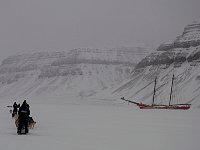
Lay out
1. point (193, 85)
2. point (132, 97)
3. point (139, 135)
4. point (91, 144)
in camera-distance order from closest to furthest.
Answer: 1. point (91, 144)
2. point (139, 135)
3. point (193, 85)
4. point (132, 97)

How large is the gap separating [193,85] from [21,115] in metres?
155

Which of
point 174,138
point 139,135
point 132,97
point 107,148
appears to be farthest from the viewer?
point 132,97

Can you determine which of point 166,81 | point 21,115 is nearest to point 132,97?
point 166,81

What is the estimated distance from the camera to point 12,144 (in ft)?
62.6

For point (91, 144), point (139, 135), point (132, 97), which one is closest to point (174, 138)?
point (139, 135)

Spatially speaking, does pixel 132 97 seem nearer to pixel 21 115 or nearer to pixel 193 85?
pixel 193 85

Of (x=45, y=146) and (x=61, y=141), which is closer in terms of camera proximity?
(x=45, y=146)

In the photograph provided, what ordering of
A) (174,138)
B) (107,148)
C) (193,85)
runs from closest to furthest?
(107,148)
(174,138)
(193,85)

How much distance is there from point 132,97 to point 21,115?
16609 centimetres

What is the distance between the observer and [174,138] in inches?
891

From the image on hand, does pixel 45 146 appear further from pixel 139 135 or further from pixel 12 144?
pixel 139 135

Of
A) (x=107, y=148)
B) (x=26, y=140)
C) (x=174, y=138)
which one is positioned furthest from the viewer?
(x=174, y=138)

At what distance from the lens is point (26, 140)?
21.0 metres

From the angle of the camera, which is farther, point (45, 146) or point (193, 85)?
point (193, 85)
